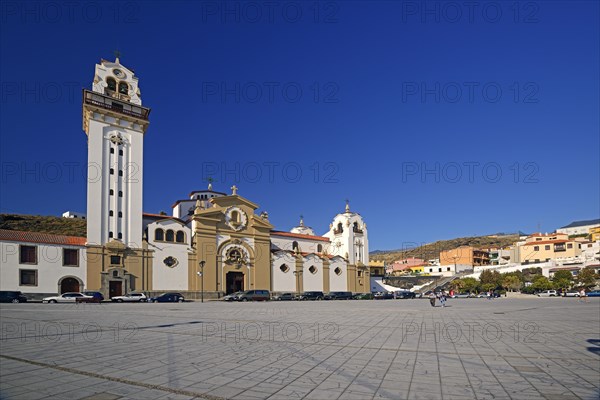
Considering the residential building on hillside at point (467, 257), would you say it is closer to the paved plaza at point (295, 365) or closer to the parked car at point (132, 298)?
the parked car at point (132, 298)

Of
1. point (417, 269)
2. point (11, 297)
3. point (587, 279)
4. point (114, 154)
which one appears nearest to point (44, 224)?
point (114, 154)

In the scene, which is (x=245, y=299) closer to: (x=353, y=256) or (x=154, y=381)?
(x=353, y=256)

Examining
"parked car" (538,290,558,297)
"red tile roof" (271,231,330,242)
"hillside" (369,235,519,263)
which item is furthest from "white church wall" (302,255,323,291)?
"hillside" (369,235,519,263)

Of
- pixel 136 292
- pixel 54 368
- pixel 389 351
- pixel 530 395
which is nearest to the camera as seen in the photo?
pixel 530 395

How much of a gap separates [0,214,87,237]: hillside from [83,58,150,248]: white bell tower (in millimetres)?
33787

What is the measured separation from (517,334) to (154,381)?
10.4m

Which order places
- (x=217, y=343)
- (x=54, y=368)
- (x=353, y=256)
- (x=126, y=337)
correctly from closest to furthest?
(x=54, y=368) < (x=217, y=343) < (x=126, y=337) < (x=353, y=256)

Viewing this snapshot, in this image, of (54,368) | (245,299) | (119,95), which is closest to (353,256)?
(245,299)

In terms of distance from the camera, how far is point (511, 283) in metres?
77.6

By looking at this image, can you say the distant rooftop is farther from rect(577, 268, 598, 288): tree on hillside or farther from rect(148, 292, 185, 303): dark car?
rect(148, 292, 185, 303): dark car

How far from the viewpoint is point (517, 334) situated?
1248 cm

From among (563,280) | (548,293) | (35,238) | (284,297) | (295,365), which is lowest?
(548,293)

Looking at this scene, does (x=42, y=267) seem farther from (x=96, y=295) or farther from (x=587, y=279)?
(x=587, y=279)

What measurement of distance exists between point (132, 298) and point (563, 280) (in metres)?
61.1
